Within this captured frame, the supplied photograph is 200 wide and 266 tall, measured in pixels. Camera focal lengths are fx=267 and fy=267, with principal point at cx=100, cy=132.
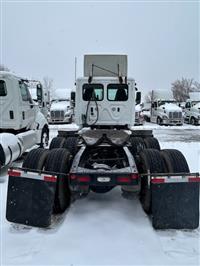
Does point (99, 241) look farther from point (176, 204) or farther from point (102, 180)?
point (176, 204)

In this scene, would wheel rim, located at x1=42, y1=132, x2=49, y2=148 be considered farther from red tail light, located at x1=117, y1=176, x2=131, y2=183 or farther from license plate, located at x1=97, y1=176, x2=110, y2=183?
red tail light, located at x1=117, y1=176, x2=131, y2=183

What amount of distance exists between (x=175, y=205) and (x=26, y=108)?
20.4 feet

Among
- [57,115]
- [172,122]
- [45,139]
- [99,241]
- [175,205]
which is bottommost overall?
[99,241]

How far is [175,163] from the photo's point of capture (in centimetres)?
411

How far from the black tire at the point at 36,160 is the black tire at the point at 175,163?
1.95 m

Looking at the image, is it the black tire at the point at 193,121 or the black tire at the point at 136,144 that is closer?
the black tire at the point at 136,144

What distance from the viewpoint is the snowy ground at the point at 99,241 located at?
3.12 meters

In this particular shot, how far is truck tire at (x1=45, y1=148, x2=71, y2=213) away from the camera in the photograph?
419 centimetres

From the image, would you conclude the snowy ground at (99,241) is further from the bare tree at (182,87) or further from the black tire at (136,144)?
the bare tree at (182,87)

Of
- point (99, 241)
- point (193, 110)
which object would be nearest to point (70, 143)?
point (99, 241)

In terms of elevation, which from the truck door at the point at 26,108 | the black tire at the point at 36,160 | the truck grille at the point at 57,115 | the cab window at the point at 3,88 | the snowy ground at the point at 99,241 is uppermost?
the cab window at the point at 3,88

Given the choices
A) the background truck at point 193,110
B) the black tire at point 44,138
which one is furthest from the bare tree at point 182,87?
the black tire at point 44,138

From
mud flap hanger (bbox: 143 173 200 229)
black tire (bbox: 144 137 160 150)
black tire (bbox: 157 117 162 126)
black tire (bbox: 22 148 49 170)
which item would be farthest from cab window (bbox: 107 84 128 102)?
black tire (bbox: 157 117 162 126)

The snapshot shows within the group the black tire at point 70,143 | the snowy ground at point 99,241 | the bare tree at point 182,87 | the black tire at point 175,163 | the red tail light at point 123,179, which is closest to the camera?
the snowy ground at point 99,241
